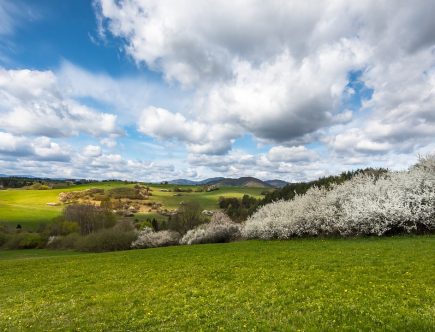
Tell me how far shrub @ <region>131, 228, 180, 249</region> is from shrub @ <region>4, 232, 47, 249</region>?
117 ft

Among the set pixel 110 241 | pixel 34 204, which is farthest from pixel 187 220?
pixel 34 204

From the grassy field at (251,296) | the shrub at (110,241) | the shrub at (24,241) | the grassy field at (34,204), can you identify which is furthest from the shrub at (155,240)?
the grassy field at (34,204)

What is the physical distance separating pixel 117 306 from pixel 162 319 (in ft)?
12.4

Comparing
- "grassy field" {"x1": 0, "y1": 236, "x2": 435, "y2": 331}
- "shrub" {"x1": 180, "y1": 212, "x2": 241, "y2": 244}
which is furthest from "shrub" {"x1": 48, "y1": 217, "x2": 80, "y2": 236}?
"grassy field" {"x1": 0, "y1": 236, "x2": 435, "y2": 331}

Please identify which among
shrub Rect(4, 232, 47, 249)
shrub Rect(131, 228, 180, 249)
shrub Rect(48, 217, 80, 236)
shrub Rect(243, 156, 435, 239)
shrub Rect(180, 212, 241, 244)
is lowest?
shrub Rect(4, 232, 47, 249)

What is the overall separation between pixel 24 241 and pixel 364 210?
268ft

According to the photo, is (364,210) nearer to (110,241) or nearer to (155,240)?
(155,240)

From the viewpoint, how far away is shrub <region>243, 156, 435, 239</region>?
3328 cm

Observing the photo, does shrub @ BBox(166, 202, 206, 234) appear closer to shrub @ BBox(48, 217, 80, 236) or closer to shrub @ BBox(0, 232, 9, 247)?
shrub @ BBox(48, 217, 80, 236)

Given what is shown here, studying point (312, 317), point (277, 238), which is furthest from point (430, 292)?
point (277, 238)

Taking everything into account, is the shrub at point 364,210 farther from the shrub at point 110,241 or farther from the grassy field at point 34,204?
the grassy field at point 34,204

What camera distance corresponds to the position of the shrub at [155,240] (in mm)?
64125

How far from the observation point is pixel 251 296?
572 inches

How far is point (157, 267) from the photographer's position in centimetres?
2691
